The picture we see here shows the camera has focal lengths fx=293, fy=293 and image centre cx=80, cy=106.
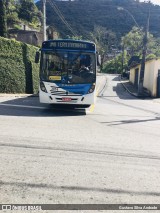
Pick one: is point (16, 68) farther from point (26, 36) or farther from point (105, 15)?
point (105, 15)

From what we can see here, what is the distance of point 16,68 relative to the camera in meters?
20.8

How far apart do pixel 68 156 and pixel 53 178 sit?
1.23 m

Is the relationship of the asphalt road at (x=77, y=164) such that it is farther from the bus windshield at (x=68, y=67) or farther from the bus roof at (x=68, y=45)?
the bus roof at (x=68, y=45)

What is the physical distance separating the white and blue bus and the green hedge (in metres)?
7.98

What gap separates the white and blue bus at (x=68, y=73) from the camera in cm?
1214

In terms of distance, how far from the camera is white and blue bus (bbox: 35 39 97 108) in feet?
39.8

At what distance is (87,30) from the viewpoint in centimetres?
11644

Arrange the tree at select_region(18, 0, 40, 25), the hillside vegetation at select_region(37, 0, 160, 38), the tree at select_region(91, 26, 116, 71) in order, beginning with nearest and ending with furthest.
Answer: the tree at select_region(18, 0, 40, 25)
the tree at select_region(91, 26, 116, 71)
the hillside vegetation at select_region(37, 0, 160, 38)

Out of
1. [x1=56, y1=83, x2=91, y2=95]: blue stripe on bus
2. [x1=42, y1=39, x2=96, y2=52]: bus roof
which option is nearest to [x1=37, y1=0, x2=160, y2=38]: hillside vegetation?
[x1=42, y1=39, x2=96, y2=52]: bus roof

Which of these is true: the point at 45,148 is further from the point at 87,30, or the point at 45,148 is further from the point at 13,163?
the point at 87,30

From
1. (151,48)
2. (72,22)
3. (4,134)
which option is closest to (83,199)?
(4,134)

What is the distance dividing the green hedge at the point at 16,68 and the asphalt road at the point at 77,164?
435 inches

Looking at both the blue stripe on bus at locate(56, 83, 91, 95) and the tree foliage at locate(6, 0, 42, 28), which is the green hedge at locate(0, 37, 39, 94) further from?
the tree foliage at locate(6, 0, 42, 28)

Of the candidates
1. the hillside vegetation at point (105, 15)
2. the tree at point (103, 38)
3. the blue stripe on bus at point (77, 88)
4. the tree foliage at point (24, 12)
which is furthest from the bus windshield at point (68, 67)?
the hillside vegetation at point (105, 15)
